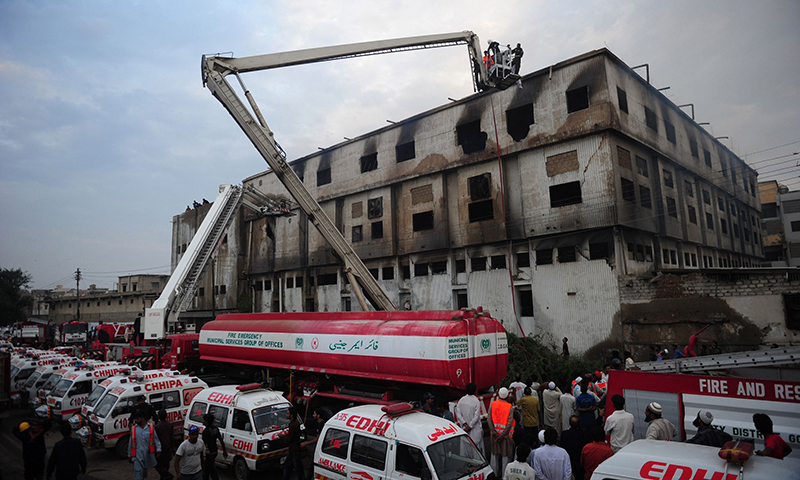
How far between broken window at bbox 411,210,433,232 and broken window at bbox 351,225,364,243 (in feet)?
16.4

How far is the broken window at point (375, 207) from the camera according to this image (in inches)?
1234

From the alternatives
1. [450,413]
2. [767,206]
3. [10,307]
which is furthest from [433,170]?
[10,307]

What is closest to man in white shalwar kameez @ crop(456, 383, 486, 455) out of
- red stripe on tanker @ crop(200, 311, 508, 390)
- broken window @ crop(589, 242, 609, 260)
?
red stripe on tanker @ crop(200, 311, 508, 390)

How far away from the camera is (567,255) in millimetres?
22641

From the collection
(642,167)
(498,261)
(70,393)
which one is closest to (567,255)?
(498,261)

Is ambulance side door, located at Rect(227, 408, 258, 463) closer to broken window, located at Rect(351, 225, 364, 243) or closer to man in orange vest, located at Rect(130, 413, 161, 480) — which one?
man in orange vest, located at Rect(130, 413, 161, 480)

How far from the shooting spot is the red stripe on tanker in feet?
38.5

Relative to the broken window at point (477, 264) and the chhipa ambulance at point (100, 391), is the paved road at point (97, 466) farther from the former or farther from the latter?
the broken window at point (477, 264)

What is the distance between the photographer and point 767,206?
2190 inches

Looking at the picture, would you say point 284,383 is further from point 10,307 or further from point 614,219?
point 10,307

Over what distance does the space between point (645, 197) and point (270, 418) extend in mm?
22877

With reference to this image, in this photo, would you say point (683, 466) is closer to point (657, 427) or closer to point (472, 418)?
point (657, 427)

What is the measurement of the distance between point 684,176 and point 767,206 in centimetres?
3817

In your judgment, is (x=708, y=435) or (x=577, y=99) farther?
(x=577, y=99)
